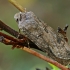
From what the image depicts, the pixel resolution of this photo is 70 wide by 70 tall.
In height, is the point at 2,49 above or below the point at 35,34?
below

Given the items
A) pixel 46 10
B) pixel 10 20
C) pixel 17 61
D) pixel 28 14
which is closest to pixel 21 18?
pixel 28 14

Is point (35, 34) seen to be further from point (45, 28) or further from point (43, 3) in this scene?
point (43, 3)

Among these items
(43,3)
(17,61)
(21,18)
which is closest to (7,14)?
(43,3)

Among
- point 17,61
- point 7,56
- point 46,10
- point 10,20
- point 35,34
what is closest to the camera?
point 35,34

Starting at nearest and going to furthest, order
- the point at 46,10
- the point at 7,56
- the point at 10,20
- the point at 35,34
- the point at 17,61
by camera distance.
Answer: the point at 35,34 → the point at 17,61 → the point at 7,56 → the point at 10,20 → the point at 46,10

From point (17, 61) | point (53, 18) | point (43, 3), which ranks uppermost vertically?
point (43, 3)

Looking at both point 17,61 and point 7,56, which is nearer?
point 17,61
